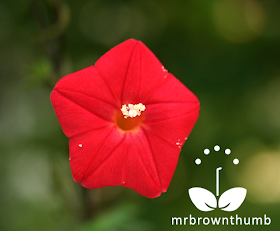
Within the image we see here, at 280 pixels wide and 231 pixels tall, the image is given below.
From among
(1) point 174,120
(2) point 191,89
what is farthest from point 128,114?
(2) point 191,89

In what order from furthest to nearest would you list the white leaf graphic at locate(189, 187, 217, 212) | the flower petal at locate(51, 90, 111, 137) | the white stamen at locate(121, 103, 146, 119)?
1. the white leaf graphic at locate(189, 187, 217, 212)
2. the white stamen at locate(121, 103, 146, 119)
3. the flower petal at locate(51, 90, 111, 137)

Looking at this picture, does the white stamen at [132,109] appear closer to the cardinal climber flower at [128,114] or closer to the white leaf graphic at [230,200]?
the cardinal climber flower at [128,114]

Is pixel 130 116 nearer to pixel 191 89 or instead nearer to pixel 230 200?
pixel 230 200

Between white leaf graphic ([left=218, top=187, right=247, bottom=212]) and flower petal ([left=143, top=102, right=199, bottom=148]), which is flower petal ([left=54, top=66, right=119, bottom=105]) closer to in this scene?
flower petal ([left=143, top=102, right=199, bottom=148])

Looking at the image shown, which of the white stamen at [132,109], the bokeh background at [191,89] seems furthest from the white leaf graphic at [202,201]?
the bokeh background at [191,89]

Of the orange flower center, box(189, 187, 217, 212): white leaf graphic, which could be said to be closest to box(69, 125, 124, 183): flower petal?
the orange flower center

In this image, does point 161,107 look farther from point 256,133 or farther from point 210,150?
point 256,133

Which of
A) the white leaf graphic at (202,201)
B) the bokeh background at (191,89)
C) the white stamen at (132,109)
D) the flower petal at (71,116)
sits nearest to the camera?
the flower petal at (71,116)

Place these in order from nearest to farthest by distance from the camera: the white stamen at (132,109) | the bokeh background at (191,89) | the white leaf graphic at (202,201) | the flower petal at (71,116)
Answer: the flower petal at (71,116) → the white stamen at (132,109) → the white leaf graphic at (202,201) → the bokeh background at (191,89)

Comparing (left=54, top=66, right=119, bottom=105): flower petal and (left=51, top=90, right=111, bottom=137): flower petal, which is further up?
(left=54, top=66, right=119, bottom=105): flower petal
